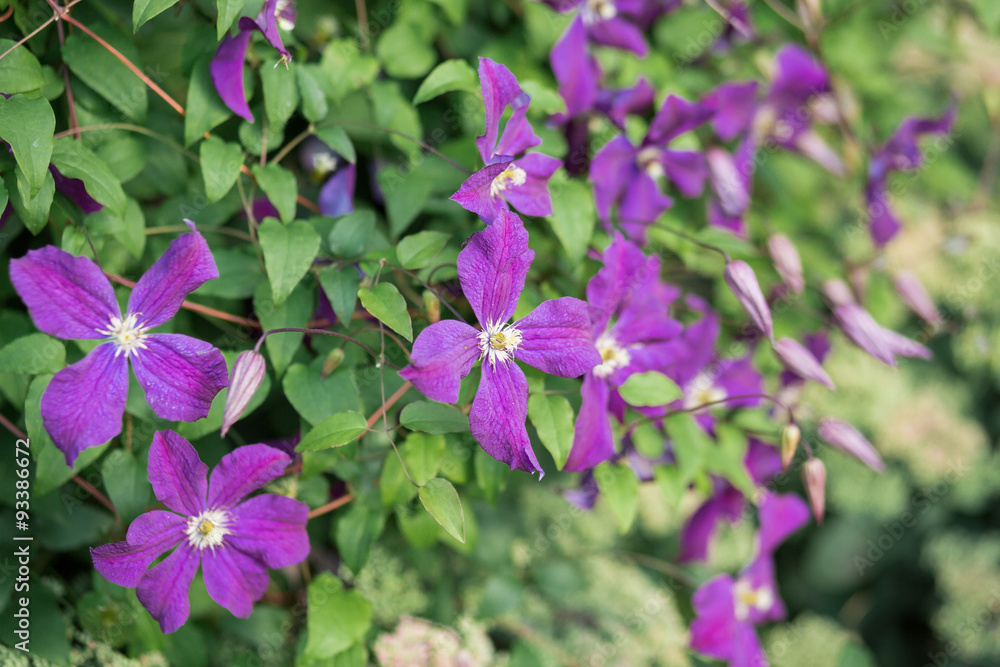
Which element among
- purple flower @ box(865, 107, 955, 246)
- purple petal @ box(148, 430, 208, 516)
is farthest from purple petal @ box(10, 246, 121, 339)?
purple flower @ box(865, 107, 955, 246)


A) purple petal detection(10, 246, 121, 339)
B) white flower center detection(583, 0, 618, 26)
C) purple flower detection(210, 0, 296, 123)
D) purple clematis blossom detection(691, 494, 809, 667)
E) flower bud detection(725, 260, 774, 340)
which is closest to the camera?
purple petal detection(10, 246, 121, 339)

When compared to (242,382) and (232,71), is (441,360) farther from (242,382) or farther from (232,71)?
(232,71)

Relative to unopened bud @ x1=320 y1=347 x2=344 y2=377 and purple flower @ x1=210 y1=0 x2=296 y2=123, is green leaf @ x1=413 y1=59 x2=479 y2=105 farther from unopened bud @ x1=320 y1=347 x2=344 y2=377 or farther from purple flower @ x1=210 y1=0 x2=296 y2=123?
unopened bud @ x1=320 y1=347 x2=344 y2=377

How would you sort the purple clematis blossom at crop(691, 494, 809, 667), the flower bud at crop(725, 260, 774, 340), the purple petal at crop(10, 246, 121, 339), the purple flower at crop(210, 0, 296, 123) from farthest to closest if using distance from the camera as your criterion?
the purple clematis blossom at crop(691, 494, 809, 667) < the flower bud at crop(725, 260, 774, 340) < the purple flower at crop(210, 0, 296, 123) < the purple petal at crop(10, 246, 121, 339)

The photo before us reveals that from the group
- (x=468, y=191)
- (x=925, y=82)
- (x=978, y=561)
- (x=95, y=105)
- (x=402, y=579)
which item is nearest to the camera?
(x=468, y=191)

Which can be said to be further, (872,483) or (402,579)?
(872,483)

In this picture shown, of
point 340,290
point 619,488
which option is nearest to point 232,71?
point 340,290

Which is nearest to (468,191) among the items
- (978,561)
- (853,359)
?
(853,359)

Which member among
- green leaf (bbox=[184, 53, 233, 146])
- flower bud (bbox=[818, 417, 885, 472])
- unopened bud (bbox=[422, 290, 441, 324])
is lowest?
flower bud (bbox=[818, 417, 885, 472])

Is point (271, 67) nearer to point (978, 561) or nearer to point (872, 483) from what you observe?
→ point (872, 483)
